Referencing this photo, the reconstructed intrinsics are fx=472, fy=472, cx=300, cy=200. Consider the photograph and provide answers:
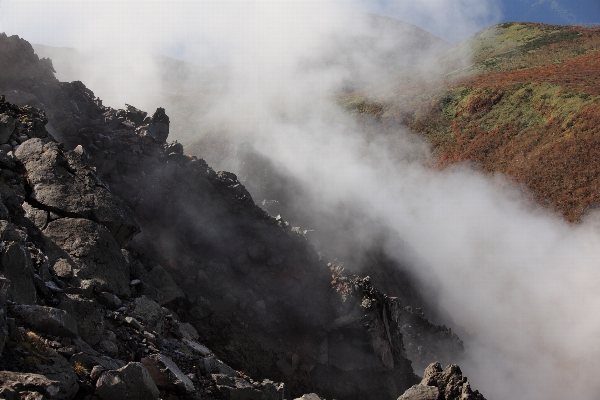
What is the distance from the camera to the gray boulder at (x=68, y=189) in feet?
39.4

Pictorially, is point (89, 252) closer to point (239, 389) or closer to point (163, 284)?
point (163, 284)

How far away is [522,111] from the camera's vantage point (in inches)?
1809

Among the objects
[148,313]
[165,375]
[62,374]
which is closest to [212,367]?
[165,375]

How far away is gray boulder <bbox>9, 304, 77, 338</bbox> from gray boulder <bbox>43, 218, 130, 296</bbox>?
Result: 9.76 feet

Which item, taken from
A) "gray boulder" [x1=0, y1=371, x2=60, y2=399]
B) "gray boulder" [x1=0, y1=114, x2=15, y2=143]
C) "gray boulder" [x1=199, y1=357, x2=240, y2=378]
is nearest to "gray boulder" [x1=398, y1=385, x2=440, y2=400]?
"gray boulder" [x1=199, y1=357, x2=240, y2=378]

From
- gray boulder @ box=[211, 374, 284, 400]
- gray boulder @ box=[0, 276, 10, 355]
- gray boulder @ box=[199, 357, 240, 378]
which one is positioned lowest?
gray boulder @ box=[0, 276, 10, 355]

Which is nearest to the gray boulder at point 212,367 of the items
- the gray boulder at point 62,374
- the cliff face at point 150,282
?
the cliff face at point 150,282

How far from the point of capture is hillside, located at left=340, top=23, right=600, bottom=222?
38.8 meters

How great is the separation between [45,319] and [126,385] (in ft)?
5.47

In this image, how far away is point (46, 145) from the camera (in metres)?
13.1

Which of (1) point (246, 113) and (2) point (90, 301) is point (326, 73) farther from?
(2) point (90, 301)

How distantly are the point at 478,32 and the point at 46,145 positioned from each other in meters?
77.9

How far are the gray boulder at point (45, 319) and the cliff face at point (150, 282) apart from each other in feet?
0.07

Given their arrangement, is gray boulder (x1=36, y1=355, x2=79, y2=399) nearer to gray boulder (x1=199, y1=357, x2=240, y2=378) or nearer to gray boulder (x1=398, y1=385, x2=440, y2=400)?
gray boulder (x1=199, y1=357, x2=240, y2=378)
